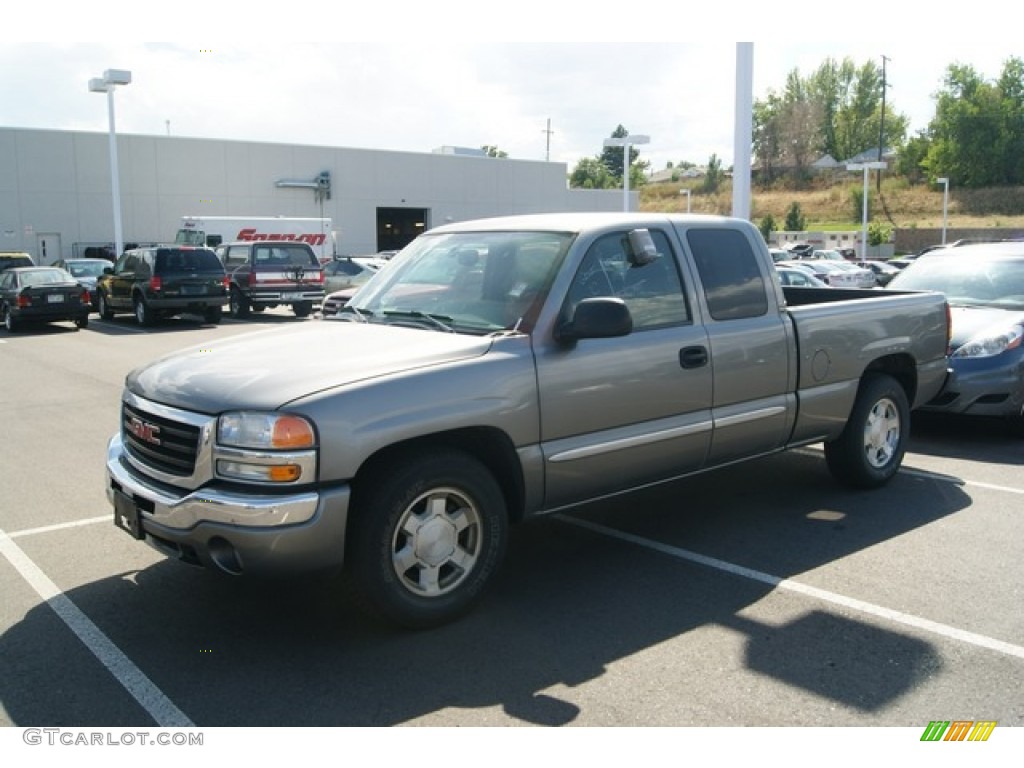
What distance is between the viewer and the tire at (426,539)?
3982 mm

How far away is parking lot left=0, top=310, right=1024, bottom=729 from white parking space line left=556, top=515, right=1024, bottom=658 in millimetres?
14

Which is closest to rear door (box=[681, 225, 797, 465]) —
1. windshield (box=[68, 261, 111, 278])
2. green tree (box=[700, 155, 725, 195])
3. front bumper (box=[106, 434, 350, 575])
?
front bumper (box=[106, 434, 350, 575])

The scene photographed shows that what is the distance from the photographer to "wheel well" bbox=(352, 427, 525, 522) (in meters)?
4.08

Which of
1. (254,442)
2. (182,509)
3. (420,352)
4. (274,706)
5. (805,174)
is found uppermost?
(805,174)

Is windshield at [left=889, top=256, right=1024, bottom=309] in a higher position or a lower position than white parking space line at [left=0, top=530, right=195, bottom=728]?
higher

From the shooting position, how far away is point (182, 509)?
392cm

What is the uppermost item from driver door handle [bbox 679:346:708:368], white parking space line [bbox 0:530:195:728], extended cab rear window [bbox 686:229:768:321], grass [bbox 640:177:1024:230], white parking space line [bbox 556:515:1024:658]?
grass [bbox 640:177:1024:230]

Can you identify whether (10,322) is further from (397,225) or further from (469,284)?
(397,225)

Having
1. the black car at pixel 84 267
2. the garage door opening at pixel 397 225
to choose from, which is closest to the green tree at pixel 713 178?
the garage door opening at pixel 397 225

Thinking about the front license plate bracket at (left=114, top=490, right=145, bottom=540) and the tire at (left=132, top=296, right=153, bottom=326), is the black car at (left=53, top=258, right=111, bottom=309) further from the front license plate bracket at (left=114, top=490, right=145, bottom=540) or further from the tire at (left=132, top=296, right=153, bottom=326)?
the front license plate bracket at (left=114, top=490, right=145, bottom=540)

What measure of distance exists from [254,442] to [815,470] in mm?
4884

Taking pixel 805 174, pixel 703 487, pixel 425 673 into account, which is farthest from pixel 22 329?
pixel 805 174

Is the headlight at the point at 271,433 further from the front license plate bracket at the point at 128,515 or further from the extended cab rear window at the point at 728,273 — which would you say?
the extended cab rear window at the point at 728,273
